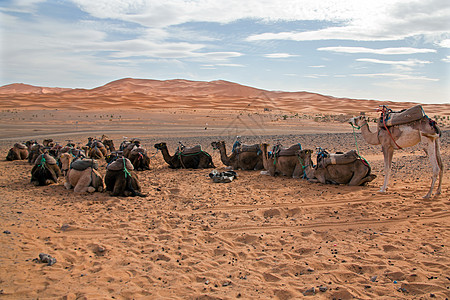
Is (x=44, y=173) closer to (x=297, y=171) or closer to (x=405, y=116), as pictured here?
(x=297, y=171)

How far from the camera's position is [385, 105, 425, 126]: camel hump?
895cm

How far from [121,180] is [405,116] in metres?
8.00

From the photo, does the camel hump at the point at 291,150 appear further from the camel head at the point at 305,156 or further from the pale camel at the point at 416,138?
the pale camel at the point at 416,138

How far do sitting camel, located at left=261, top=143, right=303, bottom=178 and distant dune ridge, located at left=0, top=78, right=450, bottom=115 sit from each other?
45160 mm

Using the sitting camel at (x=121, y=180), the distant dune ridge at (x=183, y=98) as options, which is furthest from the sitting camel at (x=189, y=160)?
the distant dune ridge at (x=183, y=98)

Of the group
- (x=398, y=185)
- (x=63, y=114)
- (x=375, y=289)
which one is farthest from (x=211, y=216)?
(x=63, y=114)

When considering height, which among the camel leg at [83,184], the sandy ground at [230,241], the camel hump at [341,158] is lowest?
the sandy ground at [230,241]

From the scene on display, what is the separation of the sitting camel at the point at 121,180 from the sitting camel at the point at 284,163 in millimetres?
4810

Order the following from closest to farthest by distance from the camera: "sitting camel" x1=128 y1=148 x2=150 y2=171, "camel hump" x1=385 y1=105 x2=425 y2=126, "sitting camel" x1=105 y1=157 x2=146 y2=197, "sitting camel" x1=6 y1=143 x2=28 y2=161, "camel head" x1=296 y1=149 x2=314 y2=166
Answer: "camel hump" x1=385 y1=105 x2=425 y2=126 < "sitting camel" x1=105 y1=157 x2=146 y2=197 < "camel head" x1=296 y1=149 x2=314 y2=166 < "sitting camel" x1=128 y1=148 x2=150 y2=171 < "sitting camel" x1=6 y1=143 x2=28 y2=161

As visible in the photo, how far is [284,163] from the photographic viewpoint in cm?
1191

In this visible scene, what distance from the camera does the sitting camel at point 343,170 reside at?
10.1 metres

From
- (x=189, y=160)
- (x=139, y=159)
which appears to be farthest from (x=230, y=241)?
(x=139, y=159)

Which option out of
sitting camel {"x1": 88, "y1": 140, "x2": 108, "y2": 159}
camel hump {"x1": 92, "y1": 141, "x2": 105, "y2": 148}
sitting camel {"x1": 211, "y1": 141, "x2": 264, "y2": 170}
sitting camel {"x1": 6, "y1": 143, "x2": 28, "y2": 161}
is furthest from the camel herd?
sitting camel {"x1": 6, "y1": 143, "x2": 28, "y2": 161}

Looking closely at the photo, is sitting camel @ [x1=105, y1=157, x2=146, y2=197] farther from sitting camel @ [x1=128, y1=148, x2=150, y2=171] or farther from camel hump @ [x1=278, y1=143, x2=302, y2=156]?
camel hump @ [x1=278, y1=143, x2=302, y2=156]
